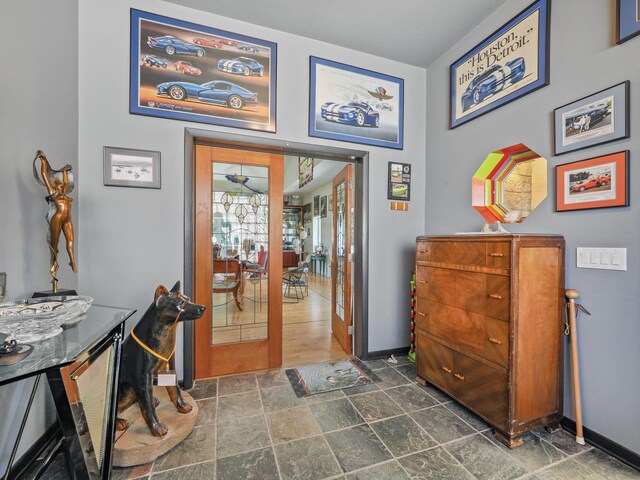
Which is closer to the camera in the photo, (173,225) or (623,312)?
(623,312)

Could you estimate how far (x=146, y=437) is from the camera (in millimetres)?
1556

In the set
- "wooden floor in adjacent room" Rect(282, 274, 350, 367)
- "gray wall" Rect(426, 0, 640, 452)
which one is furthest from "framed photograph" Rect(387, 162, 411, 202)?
"wooden floor in adjacent room" Rect(282, 274, 350, 367)

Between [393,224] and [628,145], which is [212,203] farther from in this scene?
[628,145]

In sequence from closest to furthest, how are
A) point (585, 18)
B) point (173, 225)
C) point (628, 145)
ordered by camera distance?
point (628, 145) < point (585, 18) < point (173, 225)

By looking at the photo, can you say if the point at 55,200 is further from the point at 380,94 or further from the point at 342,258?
the point at 380,94

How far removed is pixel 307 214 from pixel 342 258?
753 centimetres

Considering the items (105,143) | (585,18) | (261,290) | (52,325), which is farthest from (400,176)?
(52,325)

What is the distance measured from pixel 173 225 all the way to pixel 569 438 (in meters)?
3.11

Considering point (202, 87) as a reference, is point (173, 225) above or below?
below

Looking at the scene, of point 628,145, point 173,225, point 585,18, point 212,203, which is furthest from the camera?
point 212,203

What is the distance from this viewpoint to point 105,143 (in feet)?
6.86

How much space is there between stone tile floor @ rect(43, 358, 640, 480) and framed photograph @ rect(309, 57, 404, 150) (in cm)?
234

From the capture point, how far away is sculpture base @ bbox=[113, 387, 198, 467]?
58.1 inches

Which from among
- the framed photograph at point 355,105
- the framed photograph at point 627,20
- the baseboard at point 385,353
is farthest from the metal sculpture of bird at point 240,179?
the framed photograph at point 627,20
